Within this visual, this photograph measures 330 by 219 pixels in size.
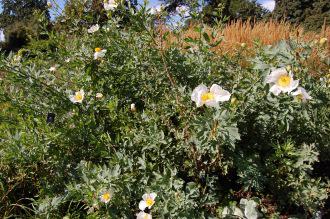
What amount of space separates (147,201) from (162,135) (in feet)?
1.21

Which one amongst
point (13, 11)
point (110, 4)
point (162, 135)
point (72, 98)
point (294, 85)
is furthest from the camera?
point (13, 11)

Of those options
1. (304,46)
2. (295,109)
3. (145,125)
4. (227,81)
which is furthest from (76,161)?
(304,46)

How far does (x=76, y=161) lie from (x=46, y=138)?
297mm

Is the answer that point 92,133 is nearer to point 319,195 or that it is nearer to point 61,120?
point 61,120

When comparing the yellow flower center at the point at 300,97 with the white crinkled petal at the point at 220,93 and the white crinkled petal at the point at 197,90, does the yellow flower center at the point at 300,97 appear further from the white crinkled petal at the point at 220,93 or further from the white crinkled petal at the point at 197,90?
the white crinkled petal at the point at 197,90

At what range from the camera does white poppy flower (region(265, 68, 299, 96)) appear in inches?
65.3

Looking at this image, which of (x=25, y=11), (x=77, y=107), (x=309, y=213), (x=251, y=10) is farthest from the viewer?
(x=25, y=11)

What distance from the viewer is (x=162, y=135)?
209cm

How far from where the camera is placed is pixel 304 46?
2.00m

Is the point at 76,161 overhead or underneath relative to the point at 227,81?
underneath

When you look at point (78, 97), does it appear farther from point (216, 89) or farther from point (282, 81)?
point (282, 81)

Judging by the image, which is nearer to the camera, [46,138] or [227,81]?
[46,138]

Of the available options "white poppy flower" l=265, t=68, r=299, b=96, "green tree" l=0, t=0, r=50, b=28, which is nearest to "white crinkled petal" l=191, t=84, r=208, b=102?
"white poppy flower" l=265, t=68, r=299, b=96

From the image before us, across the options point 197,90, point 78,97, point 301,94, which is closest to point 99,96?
point 78,97
